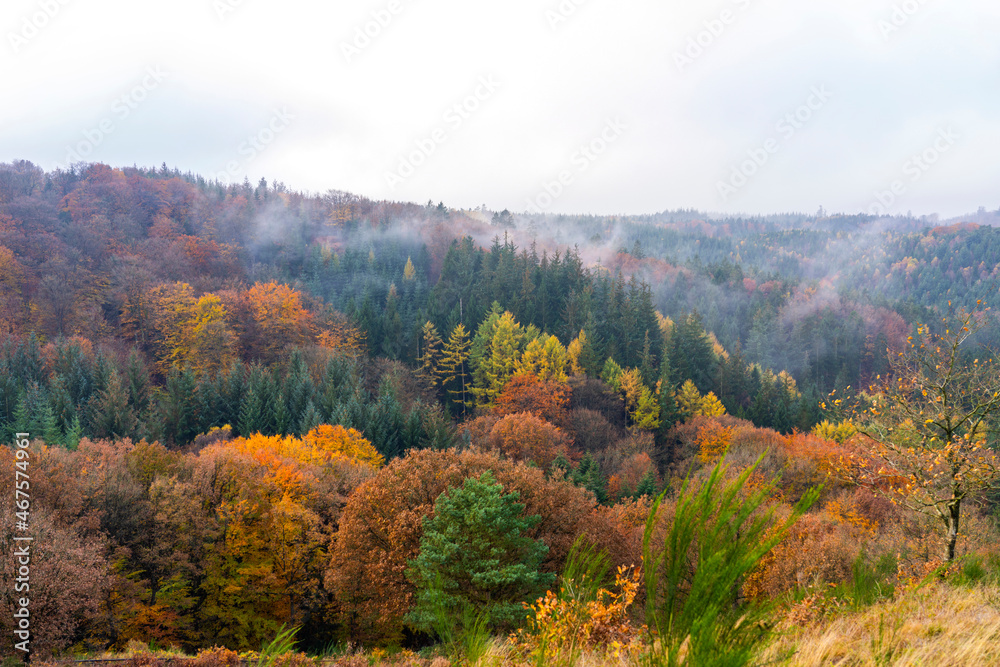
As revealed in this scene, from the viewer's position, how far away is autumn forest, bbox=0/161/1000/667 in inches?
172

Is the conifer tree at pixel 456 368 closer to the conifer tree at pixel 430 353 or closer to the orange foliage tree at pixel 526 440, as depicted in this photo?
the conifer tree at pixel 430 353

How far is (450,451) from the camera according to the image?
29.0 meters

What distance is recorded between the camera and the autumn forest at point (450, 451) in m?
4.37

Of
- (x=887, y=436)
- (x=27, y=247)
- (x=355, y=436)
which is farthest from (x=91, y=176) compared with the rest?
(x=887, y=436)

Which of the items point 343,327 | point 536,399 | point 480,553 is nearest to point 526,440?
point 536,399

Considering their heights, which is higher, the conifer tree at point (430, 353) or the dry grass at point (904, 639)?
the dry grass at point (904, 639)

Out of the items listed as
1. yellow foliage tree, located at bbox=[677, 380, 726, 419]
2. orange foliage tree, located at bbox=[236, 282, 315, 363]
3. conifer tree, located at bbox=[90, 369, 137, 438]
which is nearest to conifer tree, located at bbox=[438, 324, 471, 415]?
orange foliage tree, located at bbox=[236, 282, 315, 363]

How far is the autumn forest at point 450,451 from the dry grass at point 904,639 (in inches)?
2.2

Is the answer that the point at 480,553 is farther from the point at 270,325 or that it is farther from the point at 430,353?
the point at 270,325

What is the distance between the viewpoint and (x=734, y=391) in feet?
258

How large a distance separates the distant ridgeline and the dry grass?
4563 cm

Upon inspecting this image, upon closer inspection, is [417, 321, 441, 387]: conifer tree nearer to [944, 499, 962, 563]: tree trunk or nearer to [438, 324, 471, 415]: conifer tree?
[438, 324, 471, 415]: conifer tree

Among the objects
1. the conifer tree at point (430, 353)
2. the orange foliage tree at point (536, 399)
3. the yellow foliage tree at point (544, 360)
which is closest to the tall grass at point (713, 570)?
the orange foliage tree at point (536, 399)

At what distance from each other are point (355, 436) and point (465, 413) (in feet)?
91.9
